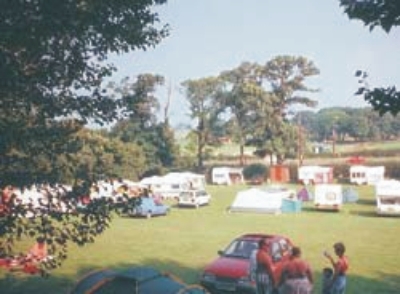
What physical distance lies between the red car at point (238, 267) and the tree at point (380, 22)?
770cm

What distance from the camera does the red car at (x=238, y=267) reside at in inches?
578

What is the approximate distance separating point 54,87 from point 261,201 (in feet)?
99.9

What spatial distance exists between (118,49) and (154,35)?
2.38 ft

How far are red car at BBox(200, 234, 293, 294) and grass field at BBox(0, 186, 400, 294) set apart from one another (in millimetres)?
1616

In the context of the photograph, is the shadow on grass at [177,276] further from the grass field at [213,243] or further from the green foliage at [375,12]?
the green foliage at [375,12]

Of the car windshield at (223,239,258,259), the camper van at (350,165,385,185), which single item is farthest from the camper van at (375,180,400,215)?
the camper van at (350,165,385,185)

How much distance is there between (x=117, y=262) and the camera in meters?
20.3

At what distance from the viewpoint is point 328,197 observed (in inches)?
1534

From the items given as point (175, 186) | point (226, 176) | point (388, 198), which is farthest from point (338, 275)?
point (226, 176)

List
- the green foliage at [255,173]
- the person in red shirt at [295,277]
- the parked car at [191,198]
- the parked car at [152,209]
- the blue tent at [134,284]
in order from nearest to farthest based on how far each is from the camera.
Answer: the person in red shirt at [295,277]
the blue tent at [134,284]
the parked car at [152,209]
the parked car at [191,198]
the green foliage at [255,173]

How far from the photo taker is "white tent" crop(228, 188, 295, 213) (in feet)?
125

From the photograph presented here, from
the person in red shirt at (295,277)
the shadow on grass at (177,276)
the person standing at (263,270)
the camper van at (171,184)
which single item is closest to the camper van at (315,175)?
the camper van at (171,184)

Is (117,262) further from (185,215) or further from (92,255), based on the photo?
(185,215)

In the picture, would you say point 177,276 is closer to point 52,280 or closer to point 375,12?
point 52,280
